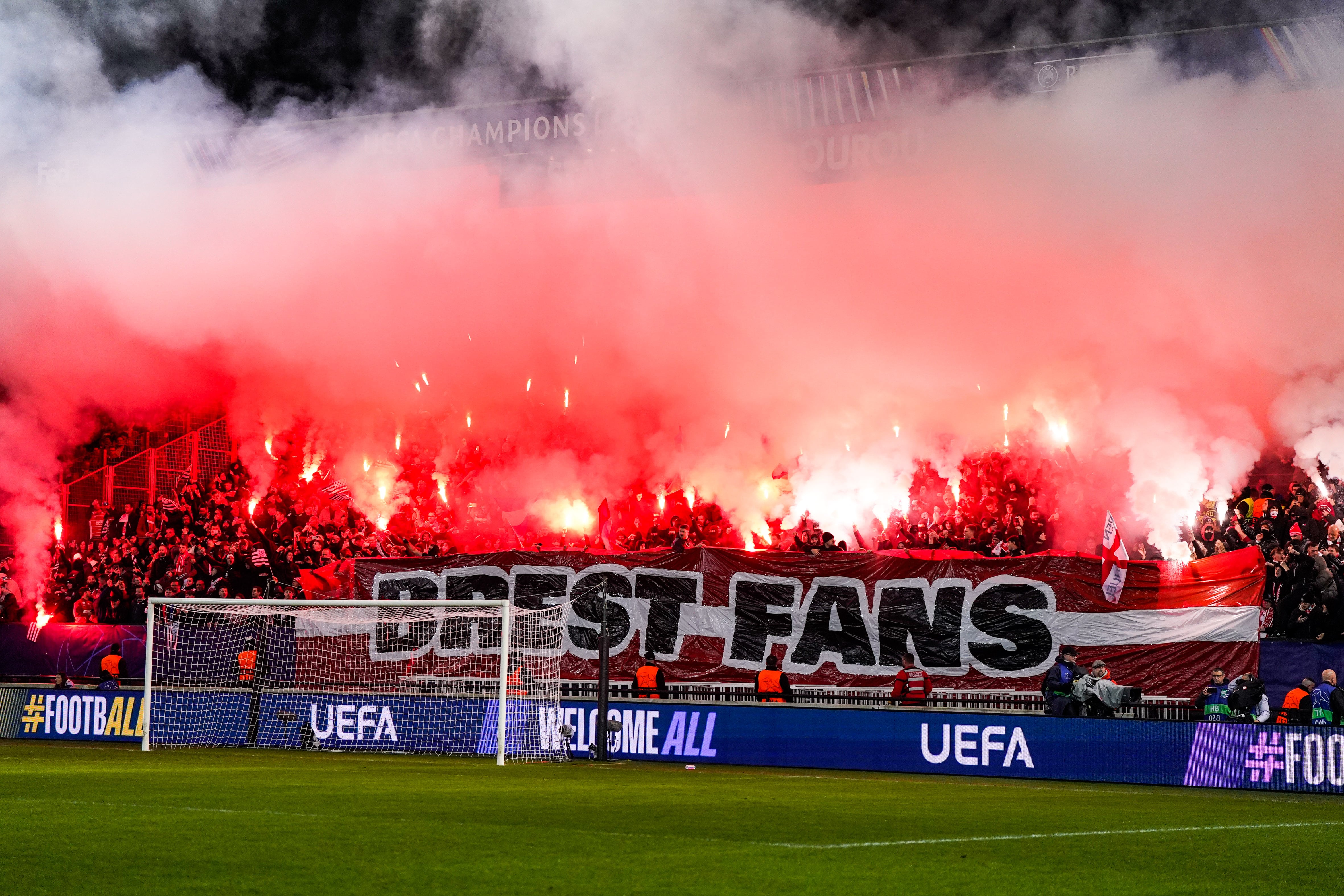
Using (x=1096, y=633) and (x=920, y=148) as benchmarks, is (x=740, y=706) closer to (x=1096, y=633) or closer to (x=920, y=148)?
(x=1096, y=633)

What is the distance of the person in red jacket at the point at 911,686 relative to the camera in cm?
1630

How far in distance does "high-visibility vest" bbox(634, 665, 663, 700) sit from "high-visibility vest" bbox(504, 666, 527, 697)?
4.17ft

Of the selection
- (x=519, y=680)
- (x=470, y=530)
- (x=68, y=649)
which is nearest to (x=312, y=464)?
(x=470, y=530)

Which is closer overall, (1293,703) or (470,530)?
(1293,703)

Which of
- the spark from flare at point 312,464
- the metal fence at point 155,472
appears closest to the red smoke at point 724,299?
the spark from flare at point 312,464

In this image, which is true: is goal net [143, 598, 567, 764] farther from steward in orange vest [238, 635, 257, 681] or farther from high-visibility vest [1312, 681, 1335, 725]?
high-visibility vest [1312, 681, 1335, 725]

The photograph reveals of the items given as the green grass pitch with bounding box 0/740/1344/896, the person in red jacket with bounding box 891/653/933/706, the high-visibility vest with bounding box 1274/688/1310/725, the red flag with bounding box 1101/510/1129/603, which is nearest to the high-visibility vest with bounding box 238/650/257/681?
the green grass pitch with bounding box 0/740/1344/896

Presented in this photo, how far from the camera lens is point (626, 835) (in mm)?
7359

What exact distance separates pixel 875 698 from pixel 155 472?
49.2 ft

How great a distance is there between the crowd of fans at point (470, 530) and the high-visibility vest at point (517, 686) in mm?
2611

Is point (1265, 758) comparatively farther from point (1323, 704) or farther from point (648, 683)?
point (648, 683)

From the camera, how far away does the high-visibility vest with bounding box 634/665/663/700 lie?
658 inches

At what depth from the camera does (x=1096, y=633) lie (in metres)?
16.5

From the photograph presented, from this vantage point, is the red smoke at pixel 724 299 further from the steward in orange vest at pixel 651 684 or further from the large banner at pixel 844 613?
the steward in orange vest at pixel 651 684
